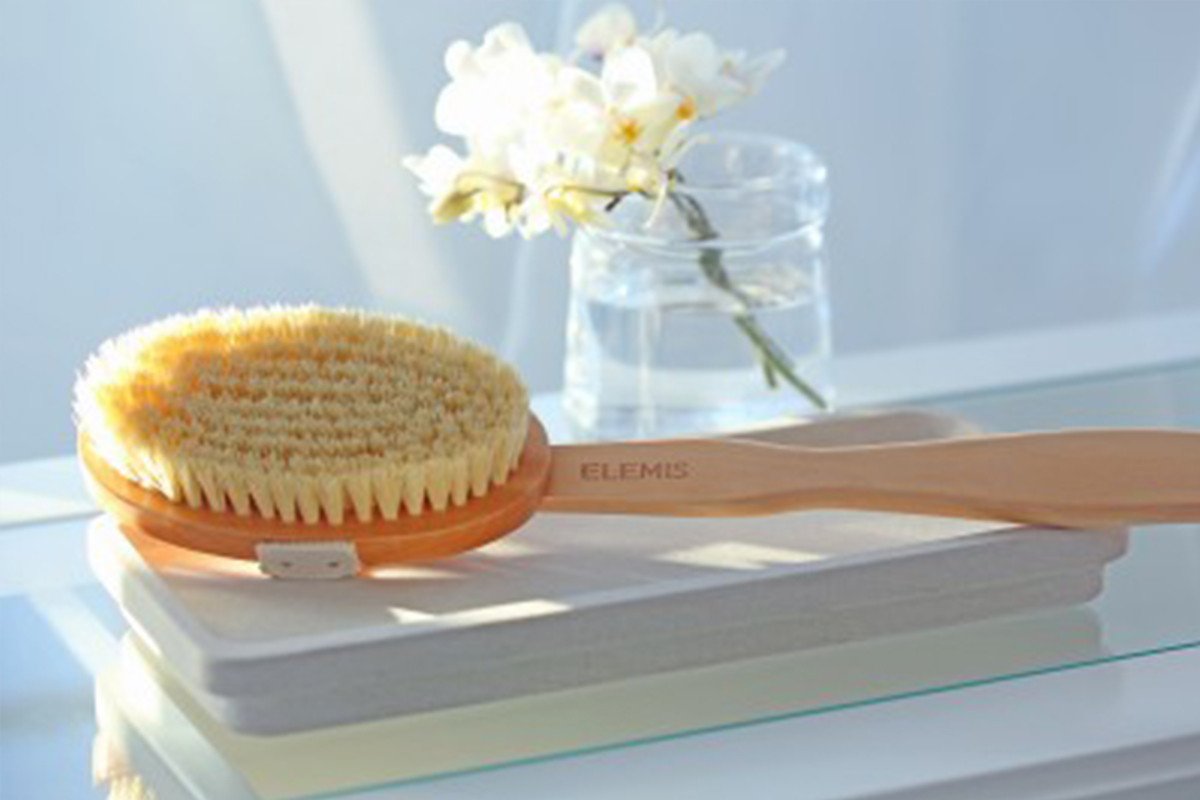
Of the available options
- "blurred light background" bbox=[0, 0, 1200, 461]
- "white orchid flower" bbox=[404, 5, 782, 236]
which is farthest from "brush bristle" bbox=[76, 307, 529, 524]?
"blurred light background" bbox=[0, 0, 1200, 461]

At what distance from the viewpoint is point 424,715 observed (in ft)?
2.56

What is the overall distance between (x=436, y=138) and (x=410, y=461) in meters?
0.68

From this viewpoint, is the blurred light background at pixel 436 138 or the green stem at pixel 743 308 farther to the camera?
the blurred light background at pixel 436 138

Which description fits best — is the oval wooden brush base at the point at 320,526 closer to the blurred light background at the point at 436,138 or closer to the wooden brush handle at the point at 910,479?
the wooden brush handle at the point at 910,479

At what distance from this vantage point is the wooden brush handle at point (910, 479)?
82 cm

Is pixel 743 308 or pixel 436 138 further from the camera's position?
pixel 436 138

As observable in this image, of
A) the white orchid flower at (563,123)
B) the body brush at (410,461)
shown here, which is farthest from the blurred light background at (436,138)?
the body brush at (410,461)

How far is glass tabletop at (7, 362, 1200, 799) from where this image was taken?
2.51 ft

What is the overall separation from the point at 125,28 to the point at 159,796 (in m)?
0.65

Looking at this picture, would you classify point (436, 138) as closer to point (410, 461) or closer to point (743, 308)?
point (743, 308)

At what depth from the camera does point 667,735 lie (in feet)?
2.56

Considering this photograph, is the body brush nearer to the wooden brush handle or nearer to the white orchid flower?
the wooden brush handle

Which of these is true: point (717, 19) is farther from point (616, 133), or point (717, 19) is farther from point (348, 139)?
point (616, 133)

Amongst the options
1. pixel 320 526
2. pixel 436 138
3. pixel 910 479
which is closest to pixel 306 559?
pixel 320 526
